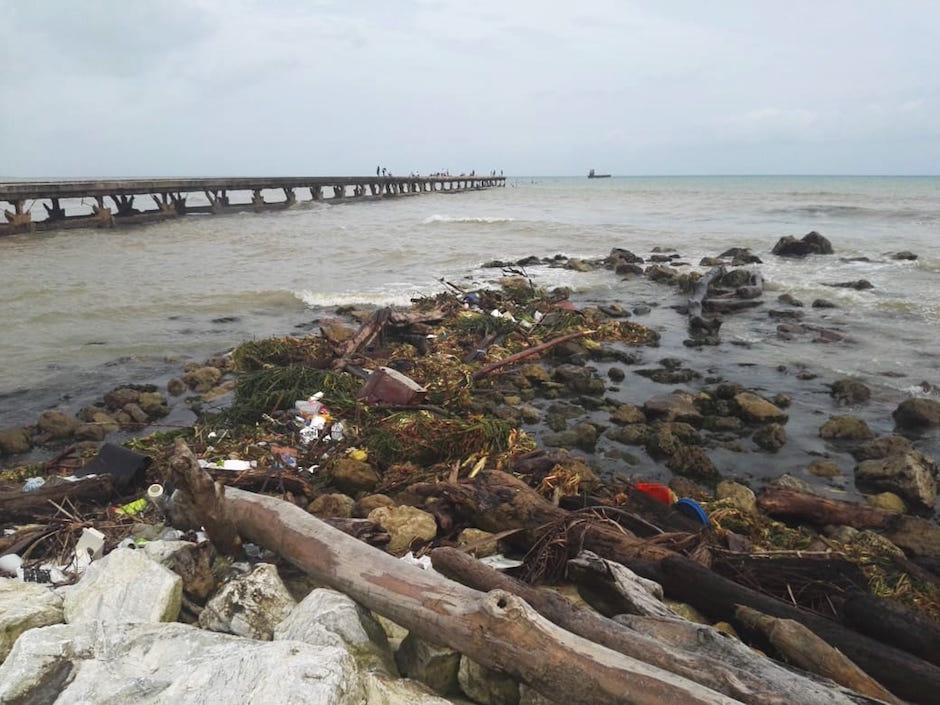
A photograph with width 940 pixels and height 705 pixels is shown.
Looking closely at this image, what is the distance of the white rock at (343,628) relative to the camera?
2.54 metres

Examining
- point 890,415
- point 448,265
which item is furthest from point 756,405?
point 448,265

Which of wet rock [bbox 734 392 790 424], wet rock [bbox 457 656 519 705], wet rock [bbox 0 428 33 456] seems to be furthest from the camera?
wet rock [bbox 734 392 790 424]

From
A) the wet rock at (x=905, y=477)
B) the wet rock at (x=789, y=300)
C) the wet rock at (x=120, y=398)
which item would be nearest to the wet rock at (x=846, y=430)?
the wet rock at (x=905, y=477)

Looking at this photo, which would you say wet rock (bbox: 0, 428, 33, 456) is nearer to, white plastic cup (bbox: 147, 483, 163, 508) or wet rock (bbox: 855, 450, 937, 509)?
white plastic cup (bbox: 147, 483, 163, 508)

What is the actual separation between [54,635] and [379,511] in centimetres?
207

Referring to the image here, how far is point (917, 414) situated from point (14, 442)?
996 centimetres

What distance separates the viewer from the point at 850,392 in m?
7.60

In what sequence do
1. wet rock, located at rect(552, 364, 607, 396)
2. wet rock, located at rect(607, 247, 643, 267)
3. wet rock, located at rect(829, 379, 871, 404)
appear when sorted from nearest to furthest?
wet rock, located at rect(829, 379, 871, 404), wet rock, located at rect(552, 364, 607, 396), wet rock, located at rect(607, 247, 643, 267)

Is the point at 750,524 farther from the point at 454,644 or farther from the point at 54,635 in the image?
the point at 54,635

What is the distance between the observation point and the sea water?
908 cm

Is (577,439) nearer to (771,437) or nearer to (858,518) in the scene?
(771,437)

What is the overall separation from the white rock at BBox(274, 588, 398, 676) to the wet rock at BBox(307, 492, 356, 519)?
1.65 metres

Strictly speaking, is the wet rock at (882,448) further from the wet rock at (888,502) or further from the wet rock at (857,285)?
the wet rock at (857,285)

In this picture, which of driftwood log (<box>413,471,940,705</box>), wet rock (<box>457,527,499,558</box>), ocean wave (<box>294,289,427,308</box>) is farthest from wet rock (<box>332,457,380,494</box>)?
ocean wave (<box>294,289,427,308</box>)
